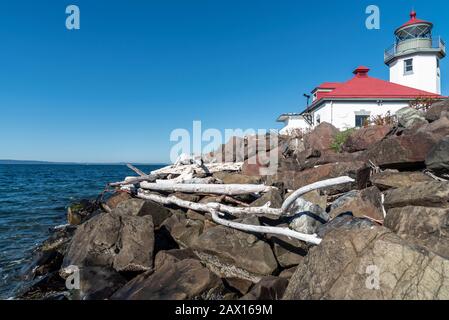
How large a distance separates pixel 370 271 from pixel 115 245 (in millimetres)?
5706

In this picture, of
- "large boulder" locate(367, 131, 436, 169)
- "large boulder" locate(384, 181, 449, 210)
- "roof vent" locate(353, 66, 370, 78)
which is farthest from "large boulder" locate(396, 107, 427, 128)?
"roof vent" locate(353, 66, 370, 78)

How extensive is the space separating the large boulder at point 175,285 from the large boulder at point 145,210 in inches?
138

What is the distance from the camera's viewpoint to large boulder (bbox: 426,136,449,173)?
774 centimetres

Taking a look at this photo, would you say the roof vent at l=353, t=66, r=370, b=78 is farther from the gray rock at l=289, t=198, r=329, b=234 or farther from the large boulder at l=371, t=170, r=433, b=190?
the gray rock at l=289, t=198, r=329, b=234

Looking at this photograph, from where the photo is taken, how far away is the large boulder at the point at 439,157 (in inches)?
305

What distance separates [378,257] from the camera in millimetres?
3971

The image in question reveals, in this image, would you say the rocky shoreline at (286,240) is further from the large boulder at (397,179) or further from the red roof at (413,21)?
the red roof at (413,21)

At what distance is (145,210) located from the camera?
890 cm

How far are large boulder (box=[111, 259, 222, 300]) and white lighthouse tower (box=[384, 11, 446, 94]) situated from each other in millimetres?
34697

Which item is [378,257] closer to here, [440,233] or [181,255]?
[440,233]

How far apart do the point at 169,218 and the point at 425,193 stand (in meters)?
7.01

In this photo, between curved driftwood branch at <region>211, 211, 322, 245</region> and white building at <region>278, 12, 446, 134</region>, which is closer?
curved driftwood branch at <region>211, 211, 322, 245</region>
